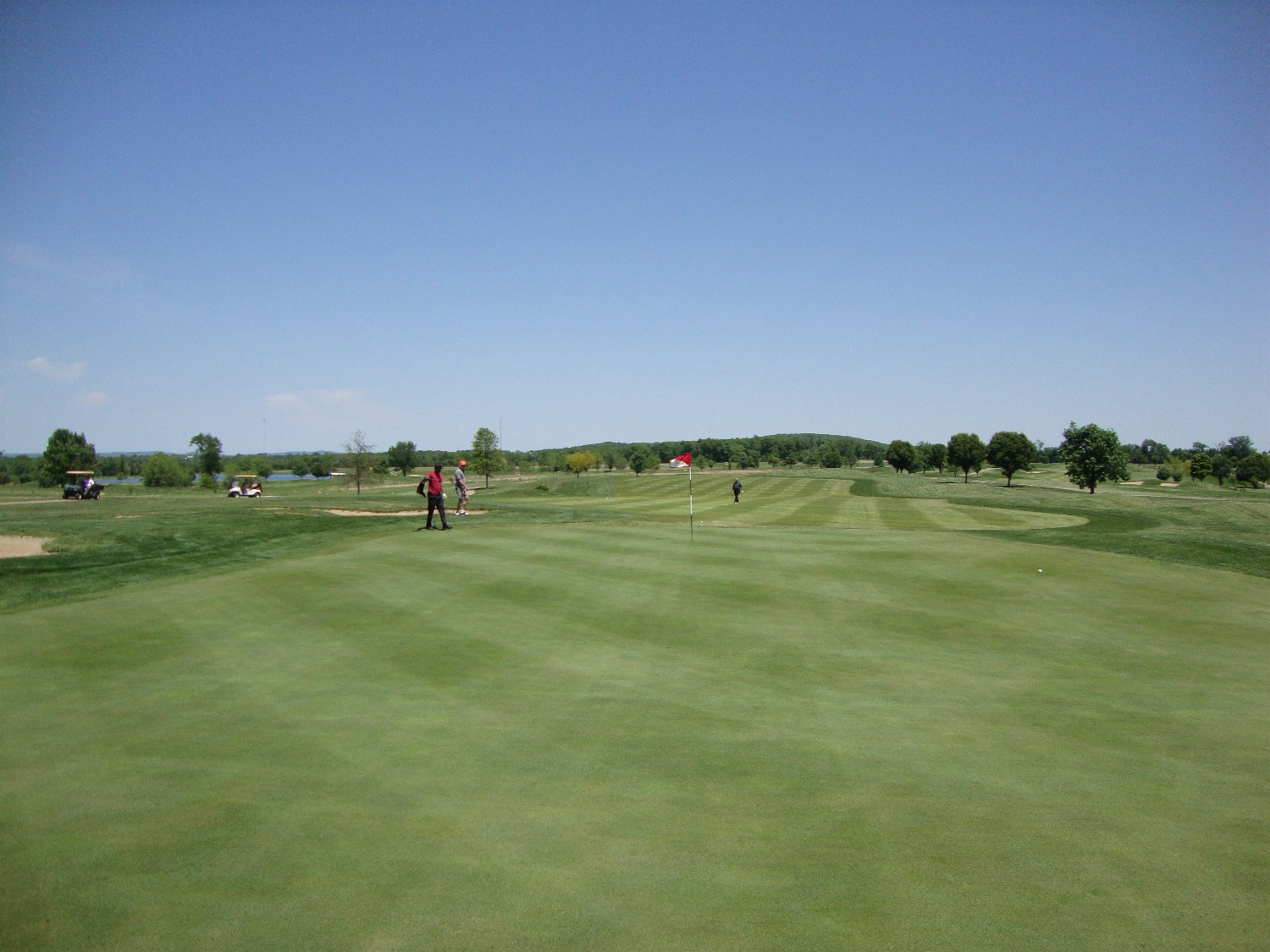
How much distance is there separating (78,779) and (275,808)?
220 centimetres

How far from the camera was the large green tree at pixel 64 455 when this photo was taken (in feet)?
405

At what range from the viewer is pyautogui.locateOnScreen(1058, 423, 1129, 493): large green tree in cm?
8956

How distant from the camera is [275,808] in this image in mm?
6434

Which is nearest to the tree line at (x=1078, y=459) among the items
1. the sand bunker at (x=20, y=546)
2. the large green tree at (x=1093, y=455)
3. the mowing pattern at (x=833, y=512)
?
the large green tree at (x=1093, y=455)

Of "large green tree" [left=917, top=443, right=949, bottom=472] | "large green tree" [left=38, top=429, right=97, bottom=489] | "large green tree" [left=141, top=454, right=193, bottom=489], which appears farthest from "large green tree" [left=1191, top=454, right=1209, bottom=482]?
"large green tree" [left=38, top=429, right=97, bottom=489]

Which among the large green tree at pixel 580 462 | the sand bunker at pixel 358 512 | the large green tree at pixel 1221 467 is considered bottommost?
the sand bunker at pixel 358 512

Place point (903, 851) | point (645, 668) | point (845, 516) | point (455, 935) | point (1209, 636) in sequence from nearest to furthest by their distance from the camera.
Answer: point (455, 935)
point (903, 851)
point (645, 668)
point (1209, 636)
point (845, 516)

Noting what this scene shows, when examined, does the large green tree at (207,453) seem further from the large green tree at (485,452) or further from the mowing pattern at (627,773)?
the mowing pattern at (627,773)

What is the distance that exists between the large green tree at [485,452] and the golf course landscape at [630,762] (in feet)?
277

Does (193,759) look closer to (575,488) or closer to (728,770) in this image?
(728,770)

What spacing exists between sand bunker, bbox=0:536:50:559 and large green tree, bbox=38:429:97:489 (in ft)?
387

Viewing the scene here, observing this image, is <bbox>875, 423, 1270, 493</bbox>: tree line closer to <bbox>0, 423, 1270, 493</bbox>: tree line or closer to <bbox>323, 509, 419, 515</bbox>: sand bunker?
<bbox>0, 423, 1270, 493</bbox>: tree line

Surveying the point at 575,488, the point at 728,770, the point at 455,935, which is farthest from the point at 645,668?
the point at 575,488

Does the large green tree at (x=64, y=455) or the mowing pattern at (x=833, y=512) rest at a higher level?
the large green tree at (x=64, y=455)
